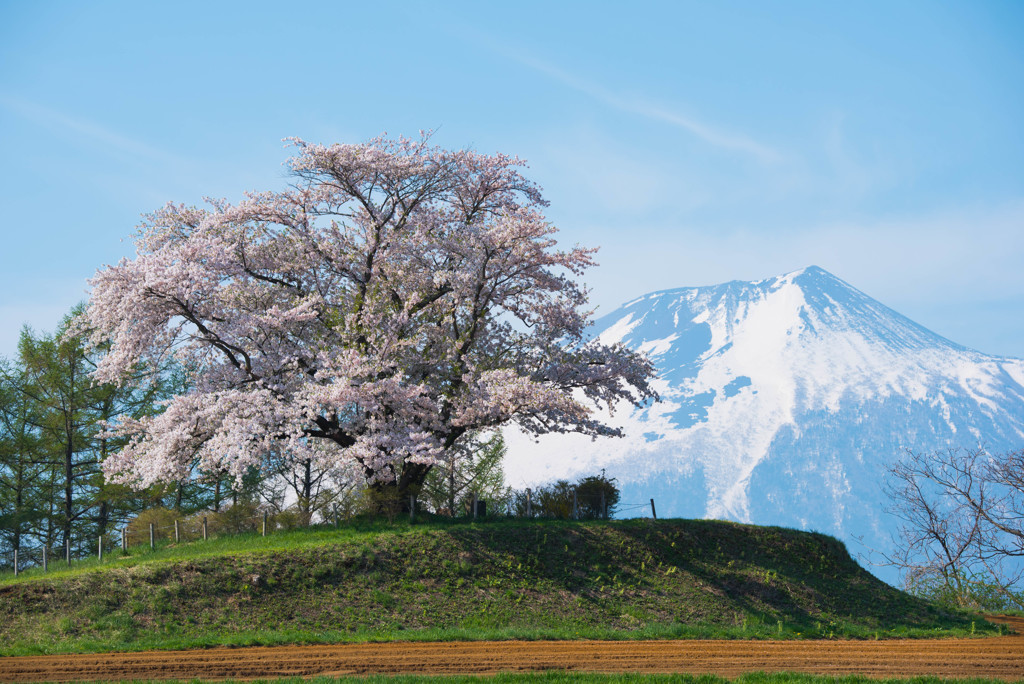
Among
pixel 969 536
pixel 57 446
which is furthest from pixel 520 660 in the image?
pixel 57 446

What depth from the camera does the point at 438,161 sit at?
2812 centimetres

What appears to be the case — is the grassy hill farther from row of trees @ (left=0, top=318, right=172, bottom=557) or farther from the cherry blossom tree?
row of trees @ (left=0, top=318, right=172, bottom=557)

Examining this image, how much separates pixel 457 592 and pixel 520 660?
18.3ft

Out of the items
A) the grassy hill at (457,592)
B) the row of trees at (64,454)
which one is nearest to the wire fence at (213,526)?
the grassy hill at (457,592)

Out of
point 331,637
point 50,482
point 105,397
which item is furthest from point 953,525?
point 50,482

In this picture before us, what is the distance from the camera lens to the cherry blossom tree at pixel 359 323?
78.4 ft

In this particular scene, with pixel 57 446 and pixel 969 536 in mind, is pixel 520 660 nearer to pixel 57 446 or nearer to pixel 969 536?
pixel 969 536

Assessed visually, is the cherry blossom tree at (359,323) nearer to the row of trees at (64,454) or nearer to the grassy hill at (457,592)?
the grassy hill at (457,592)

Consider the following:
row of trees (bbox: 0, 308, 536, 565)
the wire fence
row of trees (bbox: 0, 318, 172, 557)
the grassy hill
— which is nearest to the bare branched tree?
the grassy hill

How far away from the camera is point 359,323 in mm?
26562

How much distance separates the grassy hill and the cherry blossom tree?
291 cm

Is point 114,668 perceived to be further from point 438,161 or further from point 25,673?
point 438,161

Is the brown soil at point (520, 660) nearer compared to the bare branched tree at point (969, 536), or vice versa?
the brown soil at point (520, 660)

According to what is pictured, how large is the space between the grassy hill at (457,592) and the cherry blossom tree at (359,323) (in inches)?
114
